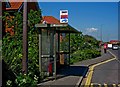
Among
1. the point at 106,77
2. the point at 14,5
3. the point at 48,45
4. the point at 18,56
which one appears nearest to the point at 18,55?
the point at 18,56

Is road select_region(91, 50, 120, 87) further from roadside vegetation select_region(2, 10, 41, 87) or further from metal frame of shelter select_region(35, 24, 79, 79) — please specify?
roadside vegetation select_region(2, 10, 41, 87)

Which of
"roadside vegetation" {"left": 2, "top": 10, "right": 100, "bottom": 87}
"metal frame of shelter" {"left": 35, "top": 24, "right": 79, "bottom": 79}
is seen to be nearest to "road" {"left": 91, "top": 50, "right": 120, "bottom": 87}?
"metal frame of shelter" {"left": 35, "top": 24, "right": 79, "bottom": 79}

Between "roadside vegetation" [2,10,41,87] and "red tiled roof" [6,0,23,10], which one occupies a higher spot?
"red tiled roof" [6,0,23,10]

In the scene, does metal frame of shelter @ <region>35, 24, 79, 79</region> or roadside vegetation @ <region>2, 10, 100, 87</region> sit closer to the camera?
roadside vegetation @ <region>2, 10, 100, 87</region>

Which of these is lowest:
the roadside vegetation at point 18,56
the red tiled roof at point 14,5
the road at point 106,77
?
the road at point 106,77

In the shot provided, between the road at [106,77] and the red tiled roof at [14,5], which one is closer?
the road at [106,77]

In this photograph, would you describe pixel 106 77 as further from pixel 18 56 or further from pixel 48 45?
pixel 18 56

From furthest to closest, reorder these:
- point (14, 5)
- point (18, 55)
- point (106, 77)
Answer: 1. point (14, 5)
2. point (106, 77)
3. point (18, 55)

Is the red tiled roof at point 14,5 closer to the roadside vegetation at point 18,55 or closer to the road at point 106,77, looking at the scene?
the roadside vegetation at point 18,55

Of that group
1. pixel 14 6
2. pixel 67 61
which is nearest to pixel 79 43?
pixel 14 6

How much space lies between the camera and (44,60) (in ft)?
57.1

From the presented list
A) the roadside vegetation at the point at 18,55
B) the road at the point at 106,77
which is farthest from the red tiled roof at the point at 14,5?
the road at the point at 106,77

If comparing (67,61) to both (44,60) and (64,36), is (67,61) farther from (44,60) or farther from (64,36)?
(44,60)

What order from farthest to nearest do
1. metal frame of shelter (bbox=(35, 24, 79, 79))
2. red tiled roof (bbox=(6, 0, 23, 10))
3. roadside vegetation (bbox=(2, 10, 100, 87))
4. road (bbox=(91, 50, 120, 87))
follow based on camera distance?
red tiled roof (bbox=(6, 0, 23, 10)) < metal frame of shelter (bbox=(35, 24, 79, 79)) < road (bbox=(91, 50, 120, 87)) < roadside vegetation (bbox=(2, 10, 100, 87))
